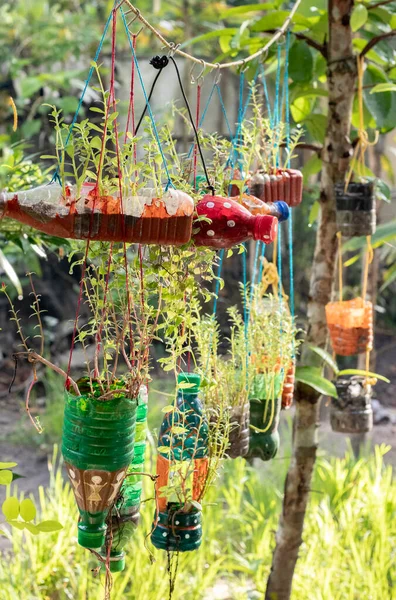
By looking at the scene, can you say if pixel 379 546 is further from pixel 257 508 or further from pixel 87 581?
pixel 87 581

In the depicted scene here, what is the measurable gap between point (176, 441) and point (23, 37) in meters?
4.15

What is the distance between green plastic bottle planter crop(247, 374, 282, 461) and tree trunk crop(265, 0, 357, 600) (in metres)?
0.31

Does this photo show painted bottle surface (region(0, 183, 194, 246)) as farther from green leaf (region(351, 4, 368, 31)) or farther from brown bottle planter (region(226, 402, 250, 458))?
green leaf (region(351, 4, 368, 31))

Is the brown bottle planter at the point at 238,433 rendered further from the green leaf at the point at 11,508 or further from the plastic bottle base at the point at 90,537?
the green leaf at the point at 11,508

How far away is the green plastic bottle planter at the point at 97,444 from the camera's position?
1.02 meters

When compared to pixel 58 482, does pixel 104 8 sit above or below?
above

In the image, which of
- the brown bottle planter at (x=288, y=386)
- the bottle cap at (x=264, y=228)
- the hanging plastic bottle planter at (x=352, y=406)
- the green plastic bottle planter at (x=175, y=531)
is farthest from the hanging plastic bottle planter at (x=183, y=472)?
the hanging plastic bottle planter at (x=352, y=406)

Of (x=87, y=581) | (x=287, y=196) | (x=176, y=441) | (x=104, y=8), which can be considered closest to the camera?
(x=176, y=441)

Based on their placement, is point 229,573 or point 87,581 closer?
point 87,581

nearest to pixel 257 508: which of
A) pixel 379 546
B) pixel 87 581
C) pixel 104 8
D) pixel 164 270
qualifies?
pixel 379 546

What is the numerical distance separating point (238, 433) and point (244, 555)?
134cm

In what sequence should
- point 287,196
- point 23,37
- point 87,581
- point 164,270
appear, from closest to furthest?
1. point 164,270
2. point 287,196
3. point 87,581
4. point 23,37

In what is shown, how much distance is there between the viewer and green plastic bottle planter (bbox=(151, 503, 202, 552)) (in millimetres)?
1295

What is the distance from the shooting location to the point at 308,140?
16.3 feet
